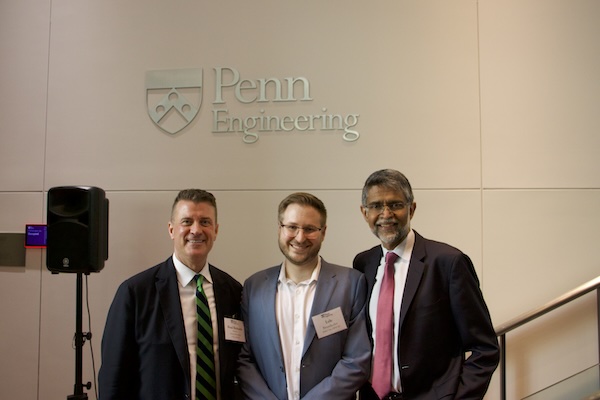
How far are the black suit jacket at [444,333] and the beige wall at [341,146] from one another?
124 cm

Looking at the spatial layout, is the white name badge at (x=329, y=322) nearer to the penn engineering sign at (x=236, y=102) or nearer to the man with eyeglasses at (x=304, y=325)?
the man with eyeglasses at (x=304, y=325)

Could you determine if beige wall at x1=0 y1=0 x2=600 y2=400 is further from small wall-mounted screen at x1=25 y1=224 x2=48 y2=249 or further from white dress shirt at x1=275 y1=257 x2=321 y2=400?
white dress shirt at x1=275 y1=257 x2=321 y2=400

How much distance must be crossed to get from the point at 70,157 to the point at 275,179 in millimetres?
1647

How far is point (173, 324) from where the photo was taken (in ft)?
6.24

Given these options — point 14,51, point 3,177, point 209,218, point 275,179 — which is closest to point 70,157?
point 3,177

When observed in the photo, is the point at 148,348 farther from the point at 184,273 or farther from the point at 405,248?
the point at 405,248

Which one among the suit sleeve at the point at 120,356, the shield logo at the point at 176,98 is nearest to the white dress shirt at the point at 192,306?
the suit sleeve at the point at 120,356

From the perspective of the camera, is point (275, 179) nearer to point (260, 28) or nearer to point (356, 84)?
point (356, 84)

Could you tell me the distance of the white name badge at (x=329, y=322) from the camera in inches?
71.8

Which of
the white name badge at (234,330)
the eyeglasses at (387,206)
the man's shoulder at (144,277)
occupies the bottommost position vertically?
the white name badge at (234,330)

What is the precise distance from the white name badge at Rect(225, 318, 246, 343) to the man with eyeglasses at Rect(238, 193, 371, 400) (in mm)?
37

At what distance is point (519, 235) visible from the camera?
3.06 m

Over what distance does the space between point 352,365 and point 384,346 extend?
17cm

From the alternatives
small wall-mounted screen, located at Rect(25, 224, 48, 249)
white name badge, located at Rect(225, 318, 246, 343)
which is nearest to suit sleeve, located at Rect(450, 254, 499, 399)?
white name badge, located at Rect(225, 318, 246, 343)
